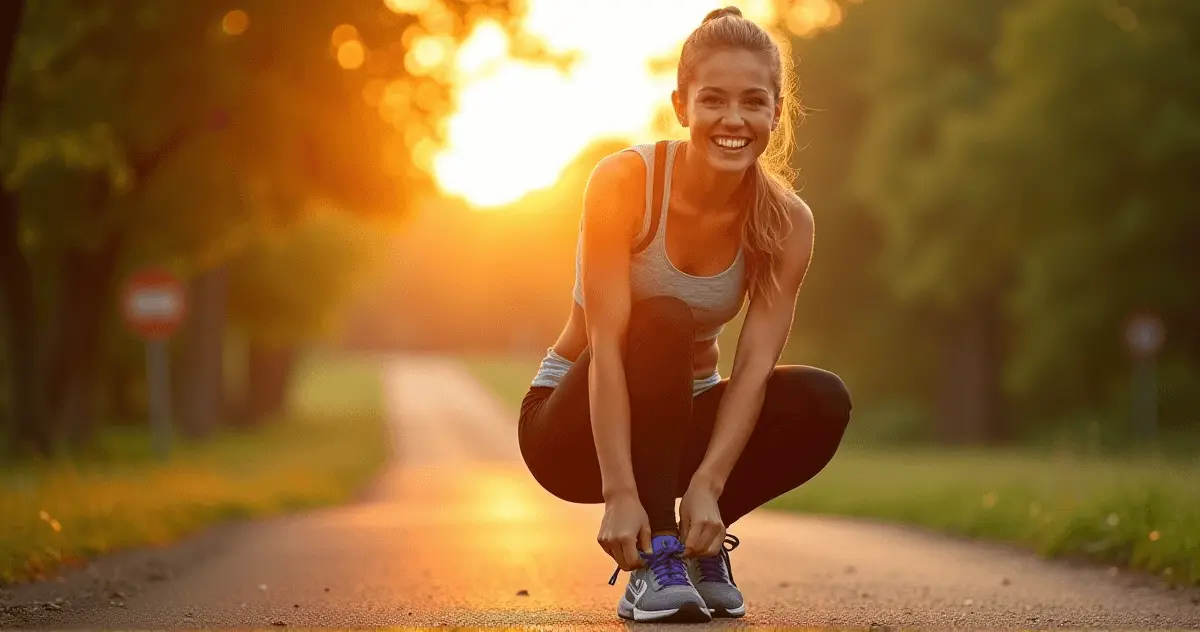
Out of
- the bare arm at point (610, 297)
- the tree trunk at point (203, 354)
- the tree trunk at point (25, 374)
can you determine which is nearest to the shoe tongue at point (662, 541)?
the bare arm at point (610, 297)

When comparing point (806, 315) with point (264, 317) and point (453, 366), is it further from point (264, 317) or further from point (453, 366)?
point (453, 366)

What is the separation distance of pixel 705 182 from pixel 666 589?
49.6 inches

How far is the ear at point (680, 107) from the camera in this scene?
15.7 ft

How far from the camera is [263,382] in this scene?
4128 centimetres

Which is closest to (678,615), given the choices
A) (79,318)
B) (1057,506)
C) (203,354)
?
(1057,506)

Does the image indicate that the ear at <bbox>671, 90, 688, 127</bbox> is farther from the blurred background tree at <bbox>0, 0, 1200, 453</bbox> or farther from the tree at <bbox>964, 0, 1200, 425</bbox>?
the tree at <bbox>964, 0, 1200, 425</bbox>

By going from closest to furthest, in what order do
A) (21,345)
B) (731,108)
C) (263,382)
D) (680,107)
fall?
(731,108), (680,107), (21,345), (263,382)

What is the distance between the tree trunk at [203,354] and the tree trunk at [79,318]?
934cm

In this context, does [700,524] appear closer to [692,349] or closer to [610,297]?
[692,349]

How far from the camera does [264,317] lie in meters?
35.0

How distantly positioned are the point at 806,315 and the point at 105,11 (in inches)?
886

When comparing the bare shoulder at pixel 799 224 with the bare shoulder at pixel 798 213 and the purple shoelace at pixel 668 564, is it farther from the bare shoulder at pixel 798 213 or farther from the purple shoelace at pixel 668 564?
the purple shoelace at pixel 668 564

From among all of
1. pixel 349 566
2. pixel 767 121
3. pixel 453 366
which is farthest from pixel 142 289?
pixel 453 366

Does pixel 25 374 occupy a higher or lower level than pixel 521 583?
higher
